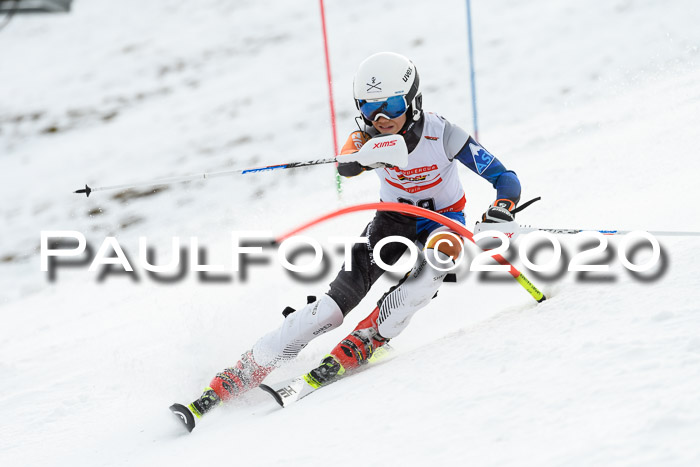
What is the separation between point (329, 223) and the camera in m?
6.61

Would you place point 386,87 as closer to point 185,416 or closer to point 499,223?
point 499,223

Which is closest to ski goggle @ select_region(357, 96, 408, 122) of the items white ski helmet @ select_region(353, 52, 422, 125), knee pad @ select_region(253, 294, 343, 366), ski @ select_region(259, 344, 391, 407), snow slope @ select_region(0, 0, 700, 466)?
white ski helmet @ select_region(353, 52, 422, 125)

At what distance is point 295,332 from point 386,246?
709 millimetres

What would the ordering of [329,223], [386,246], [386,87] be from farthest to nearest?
[329,223] → [386,246] → [386,87]

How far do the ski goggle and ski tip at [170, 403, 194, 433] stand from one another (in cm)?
175

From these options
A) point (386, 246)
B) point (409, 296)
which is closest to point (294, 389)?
point (409, 296)

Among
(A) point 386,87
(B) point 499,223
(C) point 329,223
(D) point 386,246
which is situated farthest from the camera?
(C) point 329,223

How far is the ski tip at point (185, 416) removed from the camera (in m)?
3.45

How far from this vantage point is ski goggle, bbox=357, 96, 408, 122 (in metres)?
3.63

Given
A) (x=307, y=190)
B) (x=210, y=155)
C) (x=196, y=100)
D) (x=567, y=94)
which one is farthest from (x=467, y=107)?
(x=196, y=100)

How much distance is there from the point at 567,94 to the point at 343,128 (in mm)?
3290

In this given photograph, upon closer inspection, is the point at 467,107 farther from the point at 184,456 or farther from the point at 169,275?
the point at 184,456

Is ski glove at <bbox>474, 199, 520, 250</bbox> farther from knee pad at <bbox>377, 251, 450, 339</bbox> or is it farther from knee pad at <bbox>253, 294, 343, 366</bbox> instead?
knee pad at <bbox>253, 294, 343, 366</bbox>

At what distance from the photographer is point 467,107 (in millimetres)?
10625
